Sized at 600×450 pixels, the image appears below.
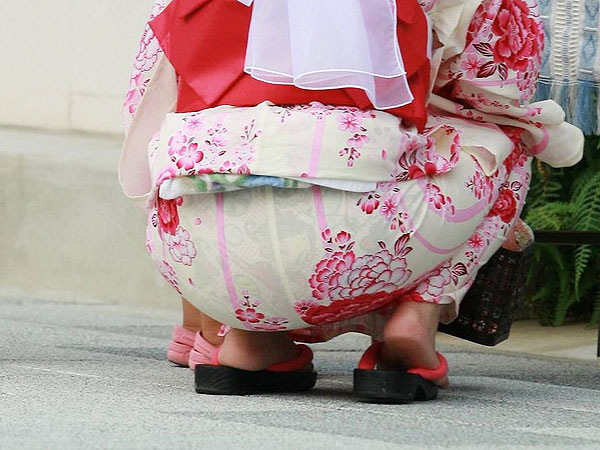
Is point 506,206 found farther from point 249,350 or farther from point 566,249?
point 566,249

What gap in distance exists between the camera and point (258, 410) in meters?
1.58

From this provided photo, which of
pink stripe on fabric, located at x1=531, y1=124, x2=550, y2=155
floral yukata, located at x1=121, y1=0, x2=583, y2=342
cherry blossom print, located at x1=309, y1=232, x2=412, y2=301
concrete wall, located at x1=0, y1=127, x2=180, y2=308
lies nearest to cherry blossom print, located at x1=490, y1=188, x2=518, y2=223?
floral yukata, located at x1=121, y1=0, x2=583, y2=342

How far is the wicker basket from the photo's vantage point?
1.89 metres

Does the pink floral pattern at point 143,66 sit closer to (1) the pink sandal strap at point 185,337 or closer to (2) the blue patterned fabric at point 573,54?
(1) the pink sandal strap at point 185,337

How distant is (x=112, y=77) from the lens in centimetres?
349

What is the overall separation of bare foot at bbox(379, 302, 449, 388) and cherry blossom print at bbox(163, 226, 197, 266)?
11.8 inches

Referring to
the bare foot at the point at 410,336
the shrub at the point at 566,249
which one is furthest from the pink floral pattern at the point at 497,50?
the shrub at the point at 566,249

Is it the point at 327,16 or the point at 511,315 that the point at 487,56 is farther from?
the point at 511,315

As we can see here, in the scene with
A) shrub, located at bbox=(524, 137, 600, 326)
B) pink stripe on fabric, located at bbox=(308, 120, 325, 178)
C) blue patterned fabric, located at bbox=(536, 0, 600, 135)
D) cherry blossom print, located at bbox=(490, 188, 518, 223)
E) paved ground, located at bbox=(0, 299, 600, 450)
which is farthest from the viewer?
shrub, located at bbox=(524, 137, 600, 326)

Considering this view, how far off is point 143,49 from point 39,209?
170 centimetres

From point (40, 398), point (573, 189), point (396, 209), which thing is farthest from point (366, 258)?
point (573, 189)

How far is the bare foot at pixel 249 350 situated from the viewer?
5.78ft

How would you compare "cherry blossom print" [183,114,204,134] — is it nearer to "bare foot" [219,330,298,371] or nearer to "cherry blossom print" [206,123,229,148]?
"cherry blossom print" [206,123,229,148]

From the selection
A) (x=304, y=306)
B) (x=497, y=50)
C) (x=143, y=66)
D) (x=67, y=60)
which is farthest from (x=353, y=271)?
(x=67, y=60)
